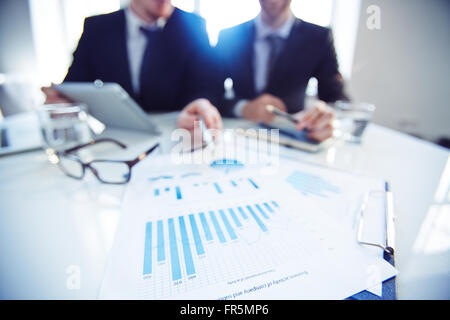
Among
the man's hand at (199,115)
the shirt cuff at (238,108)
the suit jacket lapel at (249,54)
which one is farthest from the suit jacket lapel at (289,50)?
the man's hand at (199,115)

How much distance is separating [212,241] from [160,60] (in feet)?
3.47

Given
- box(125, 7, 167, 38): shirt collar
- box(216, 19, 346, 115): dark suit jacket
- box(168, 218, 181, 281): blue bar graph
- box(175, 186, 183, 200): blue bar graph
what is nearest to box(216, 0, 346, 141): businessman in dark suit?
box(216, 19, 346, 115): dark suit jacket

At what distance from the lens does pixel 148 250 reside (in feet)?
0.77

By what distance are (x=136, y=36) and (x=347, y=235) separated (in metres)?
1.30

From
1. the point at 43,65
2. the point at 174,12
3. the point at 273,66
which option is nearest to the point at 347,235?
the point at 273,66

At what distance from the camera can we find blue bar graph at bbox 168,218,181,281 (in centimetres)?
21

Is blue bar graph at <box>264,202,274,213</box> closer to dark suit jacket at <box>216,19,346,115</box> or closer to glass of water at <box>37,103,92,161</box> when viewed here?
glass of water at <box>37,103,92,161</box>

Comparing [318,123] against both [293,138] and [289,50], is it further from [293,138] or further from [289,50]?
[289,50]

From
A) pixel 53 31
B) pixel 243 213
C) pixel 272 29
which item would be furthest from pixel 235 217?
pixel 53 31

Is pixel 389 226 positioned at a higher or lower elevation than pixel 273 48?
lower

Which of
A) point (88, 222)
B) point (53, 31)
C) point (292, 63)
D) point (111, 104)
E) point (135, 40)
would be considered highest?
point (53, 31)

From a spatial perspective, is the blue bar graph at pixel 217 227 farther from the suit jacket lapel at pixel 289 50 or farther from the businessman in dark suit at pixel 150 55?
the suit jacket lapel at pixel 289 50

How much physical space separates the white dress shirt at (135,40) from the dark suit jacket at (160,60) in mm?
49
